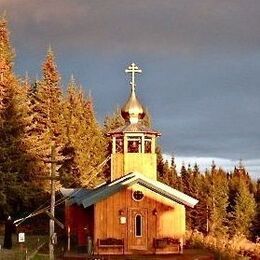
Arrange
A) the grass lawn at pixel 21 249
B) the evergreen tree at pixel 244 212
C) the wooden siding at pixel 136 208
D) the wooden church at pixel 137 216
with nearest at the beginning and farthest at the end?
the grass lawn at pixel 21 249, the wooden church at pixel 137 216, the wooden siding at pixel 136 208, the evergreen tree at pixel 244 212

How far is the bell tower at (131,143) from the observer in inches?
1422

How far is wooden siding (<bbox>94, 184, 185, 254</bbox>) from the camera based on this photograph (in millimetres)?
32719

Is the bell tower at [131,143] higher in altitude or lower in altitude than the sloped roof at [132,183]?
higher

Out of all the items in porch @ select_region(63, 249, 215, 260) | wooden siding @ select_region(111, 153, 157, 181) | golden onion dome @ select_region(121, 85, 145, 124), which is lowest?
porch @ select_region(63, 249, 215, 260)

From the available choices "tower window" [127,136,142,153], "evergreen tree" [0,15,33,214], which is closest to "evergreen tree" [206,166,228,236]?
"evergreen tree" [0,15,33,214]

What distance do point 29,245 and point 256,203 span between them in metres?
37.2

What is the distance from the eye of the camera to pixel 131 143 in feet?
122

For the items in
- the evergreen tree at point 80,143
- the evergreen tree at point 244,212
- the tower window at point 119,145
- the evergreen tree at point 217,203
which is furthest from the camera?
the evergreen tree at point 217,203

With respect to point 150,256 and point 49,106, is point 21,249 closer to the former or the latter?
point 150,256

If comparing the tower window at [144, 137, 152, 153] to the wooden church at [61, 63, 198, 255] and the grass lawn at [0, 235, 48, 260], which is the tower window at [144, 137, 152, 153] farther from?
the grass lawn at [0, 235, 48, 260]

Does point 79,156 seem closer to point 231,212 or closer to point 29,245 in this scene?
point 231,212

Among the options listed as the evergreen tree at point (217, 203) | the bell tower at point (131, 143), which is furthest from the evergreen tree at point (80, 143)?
the bell tower at point (131, 143)

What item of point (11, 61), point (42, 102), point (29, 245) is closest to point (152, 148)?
point (29, 245)

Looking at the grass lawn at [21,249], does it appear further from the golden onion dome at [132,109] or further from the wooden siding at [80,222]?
the golden onion dome at [132,109]
